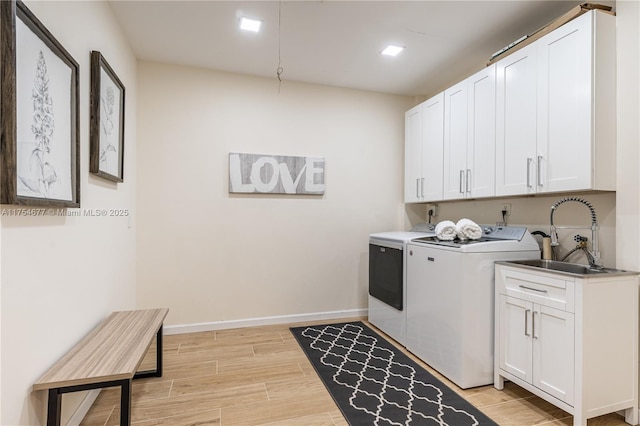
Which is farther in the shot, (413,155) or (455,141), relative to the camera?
(413,155)

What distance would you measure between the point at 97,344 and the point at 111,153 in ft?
4.18

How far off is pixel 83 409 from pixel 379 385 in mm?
1811

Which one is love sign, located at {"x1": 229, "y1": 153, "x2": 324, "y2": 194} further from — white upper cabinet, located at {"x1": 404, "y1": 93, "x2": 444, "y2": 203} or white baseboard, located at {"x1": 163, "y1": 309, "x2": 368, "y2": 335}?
white baseboard, located at {"x1": 163, "y1": 309, "x2": 368, "y2": 335}

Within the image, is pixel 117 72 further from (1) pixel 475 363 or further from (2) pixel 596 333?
(2) pixel 596 333

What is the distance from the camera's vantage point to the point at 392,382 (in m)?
2.31

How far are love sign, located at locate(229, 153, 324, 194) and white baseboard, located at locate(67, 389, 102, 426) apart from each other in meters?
1.99

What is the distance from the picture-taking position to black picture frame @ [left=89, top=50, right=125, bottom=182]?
1.97 meters

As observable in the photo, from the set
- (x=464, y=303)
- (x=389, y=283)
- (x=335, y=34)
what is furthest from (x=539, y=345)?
(x=335, y=34)

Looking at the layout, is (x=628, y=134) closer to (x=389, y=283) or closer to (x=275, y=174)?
(x=389, y=283)

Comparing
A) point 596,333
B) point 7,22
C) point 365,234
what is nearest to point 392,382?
point 596,333

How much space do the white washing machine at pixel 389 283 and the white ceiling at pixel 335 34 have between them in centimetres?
167

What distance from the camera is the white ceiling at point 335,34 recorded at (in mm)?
2299

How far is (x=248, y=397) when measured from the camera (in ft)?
7.07

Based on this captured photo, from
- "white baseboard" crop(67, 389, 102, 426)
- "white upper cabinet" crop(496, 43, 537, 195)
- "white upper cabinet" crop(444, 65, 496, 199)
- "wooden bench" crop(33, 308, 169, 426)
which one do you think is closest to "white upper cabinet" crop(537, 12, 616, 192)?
"white upper cabinet" crop(496, 43, 537, 195)
